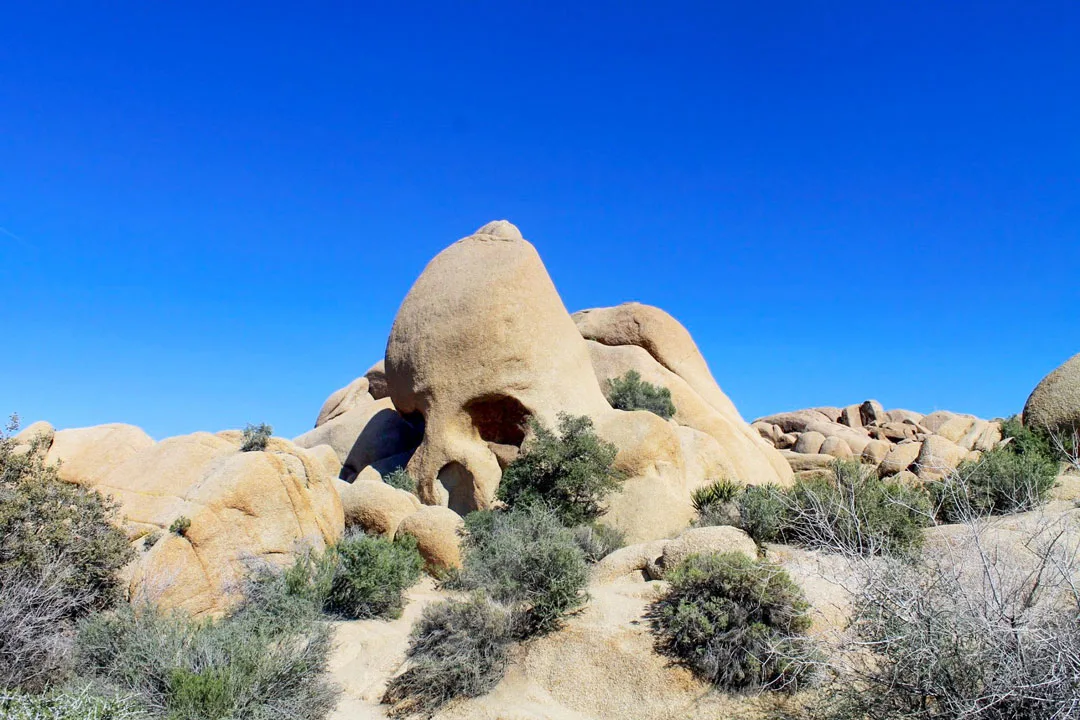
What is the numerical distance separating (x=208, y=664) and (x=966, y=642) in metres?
6.65

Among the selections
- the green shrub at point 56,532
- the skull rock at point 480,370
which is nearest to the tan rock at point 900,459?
the skull rock at point 480,370

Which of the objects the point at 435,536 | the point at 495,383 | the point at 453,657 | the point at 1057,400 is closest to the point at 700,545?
the point at 453,657

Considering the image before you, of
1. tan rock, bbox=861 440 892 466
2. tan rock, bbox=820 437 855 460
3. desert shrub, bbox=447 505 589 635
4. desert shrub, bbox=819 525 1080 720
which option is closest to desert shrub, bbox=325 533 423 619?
desert shrub, bbox=447 505 589 635

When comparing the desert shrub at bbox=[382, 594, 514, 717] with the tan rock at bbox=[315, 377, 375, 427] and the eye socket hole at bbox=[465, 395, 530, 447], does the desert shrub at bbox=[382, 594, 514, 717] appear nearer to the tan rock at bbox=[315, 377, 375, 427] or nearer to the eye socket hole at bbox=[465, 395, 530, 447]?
the eye socket hole at bbox=[465, 395, 530, 447]

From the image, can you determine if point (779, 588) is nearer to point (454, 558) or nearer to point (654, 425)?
point (454, 558)

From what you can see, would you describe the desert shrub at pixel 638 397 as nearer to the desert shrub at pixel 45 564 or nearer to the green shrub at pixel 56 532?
the desert shrub at pixel 45 564

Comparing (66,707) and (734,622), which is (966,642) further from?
(66,707)

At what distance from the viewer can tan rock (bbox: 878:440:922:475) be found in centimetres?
1870

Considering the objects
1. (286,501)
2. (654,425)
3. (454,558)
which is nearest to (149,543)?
(286,501)

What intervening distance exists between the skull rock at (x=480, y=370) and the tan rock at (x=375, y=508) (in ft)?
12.5

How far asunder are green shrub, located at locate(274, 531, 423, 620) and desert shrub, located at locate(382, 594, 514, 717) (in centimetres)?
152

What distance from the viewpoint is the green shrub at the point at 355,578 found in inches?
388

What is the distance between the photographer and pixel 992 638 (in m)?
4.73

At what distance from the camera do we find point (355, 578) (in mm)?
10008
